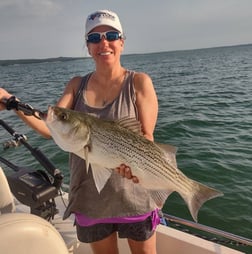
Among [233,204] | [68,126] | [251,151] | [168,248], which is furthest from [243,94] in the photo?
[68,126]

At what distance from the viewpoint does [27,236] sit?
6.80ft

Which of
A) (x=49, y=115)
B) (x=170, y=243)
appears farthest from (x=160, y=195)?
(x=170, y=243)

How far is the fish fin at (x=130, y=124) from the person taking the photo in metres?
2.75

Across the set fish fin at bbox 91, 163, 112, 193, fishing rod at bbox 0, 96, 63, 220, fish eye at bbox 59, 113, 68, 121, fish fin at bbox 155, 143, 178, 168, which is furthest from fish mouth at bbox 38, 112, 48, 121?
fishing rod at bbox 0, 96, 63, 220

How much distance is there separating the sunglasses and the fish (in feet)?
2.26

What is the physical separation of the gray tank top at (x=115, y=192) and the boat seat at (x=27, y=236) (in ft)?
2.47

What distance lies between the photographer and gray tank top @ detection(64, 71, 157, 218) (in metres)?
2.93

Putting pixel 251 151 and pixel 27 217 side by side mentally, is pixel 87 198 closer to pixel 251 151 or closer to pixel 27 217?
pixel 27 217

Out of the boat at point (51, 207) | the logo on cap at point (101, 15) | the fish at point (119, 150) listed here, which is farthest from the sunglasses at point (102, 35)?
the boat at point (51, 207)

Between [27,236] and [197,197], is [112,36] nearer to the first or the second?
[197,197]

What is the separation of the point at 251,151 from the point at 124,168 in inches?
303

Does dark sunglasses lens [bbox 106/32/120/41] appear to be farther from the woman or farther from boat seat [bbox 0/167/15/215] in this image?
boat seat [bbox 0/167/15/215]

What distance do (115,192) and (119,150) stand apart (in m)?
0.44

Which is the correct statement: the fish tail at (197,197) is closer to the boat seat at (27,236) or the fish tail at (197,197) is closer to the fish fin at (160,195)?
the fish fin at (160,195)
